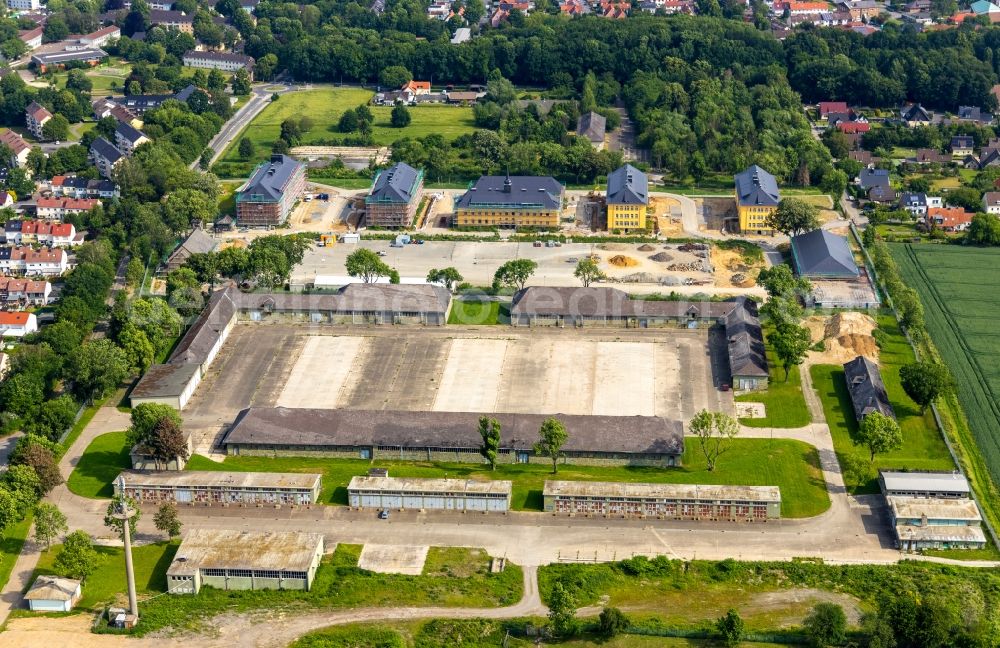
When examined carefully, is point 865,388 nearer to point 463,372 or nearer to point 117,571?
point 463,372

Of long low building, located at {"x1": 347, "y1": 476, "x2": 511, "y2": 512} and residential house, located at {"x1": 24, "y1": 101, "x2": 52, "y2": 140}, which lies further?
residential house, located at {"x1": 24, "y1": 101, "x2": 52, "y2": 140}

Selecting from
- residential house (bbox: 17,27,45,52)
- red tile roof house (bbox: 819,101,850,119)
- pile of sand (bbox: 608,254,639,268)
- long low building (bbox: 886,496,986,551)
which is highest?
long low building (bbox: 886,496,986,551)

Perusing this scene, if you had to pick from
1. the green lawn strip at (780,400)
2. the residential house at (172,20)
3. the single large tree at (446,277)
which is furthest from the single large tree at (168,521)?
the residential house at (172,20)

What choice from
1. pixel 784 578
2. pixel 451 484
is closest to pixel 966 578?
pixel 784 578

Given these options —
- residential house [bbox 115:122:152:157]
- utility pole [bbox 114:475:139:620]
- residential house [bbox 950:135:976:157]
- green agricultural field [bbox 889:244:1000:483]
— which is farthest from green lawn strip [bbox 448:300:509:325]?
residential house [bbox 950:135:976:157]

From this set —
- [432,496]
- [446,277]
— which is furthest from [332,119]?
[432,496]

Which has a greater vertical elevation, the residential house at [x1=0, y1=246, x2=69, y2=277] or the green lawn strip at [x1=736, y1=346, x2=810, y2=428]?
the green lawn strip at [x1=736, y1=346, x2=810, y2=428]

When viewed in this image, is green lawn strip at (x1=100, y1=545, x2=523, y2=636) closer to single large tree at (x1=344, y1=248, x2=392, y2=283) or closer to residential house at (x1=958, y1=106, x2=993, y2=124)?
single large tree at (x1=344, y1=248, x2=392, y2=283)
